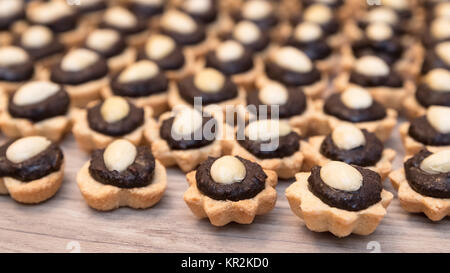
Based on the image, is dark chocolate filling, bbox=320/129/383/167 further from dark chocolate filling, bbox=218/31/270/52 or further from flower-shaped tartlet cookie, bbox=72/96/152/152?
dark chocolate filling, bbox=218/31/270/52

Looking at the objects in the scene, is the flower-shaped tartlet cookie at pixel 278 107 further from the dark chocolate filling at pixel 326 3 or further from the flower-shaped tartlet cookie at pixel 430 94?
the dark chocolate filling at pixel 326 3

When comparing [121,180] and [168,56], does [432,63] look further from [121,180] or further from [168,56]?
[121,180]

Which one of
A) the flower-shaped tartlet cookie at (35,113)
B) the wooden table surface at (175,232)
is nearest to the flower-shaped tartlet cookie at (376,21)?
the wooden table surface at (175,232)

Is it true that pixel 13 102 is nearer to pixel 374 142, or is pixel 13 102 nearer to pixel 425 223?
pixel 374 142

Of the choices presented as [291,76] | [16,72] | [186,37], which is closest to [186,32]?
[186,37]

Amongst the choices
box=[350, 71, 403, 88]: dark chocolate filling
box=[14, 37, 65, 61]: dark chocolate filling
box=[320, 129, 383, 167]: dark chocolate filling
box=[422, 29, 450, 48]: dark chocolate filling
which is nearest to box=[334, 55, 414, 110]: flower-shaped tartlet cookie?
box=[350, 71, 403, 88]: dark chocolate filling
